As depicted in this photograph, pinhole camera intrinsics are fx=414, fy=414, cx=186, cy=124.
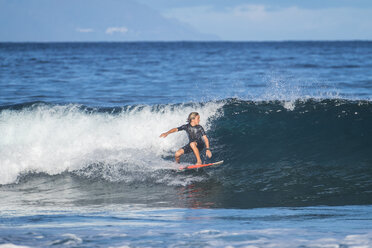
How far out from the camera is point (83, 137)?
11.2 metres

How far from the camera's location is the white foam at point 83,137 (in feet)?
33.0

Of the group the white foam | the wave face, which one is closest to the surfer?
the wave face

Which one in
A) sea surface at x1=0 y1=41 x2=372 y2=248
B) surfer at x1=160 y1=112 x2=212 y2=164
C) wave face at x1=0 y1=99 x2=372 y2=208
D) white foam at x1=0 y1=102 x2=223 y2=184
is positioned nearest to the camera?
sea surface at x1=0 y1=41 x2=372 y2=248

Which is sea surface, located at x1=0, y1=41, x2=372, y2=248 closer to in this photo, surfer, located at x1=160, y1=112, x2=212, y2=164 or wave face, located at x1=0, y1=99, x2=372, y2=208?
wave face, located at x1=0, y1=99, x2=372, y2=208

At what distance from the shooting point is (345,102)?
42.0 feet

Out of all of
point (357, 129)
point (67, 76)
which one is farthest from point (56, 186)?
point (67, 76)

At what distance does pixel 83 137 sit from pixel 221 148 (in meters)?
3.74

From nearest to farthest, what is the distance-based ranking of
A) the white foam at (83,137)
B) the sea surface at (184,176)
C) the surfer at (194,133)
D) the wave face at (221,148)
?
the sea surface at (184,176) → the wave face at (221,148) → the surfer at (194,133) → the white foam at (83,137)

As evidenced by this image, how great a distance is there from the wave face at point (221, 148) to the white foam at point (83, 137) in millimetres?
27

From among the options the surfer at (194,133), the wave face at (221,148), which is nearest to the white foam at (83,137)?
the wave face at (221,148)

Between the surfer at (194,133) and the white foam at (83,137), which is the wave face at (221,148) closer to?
the white foam at (83,137)

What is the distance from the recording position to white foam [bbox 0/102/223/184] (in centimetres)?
1007

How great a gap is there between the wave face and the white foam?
27 millimetres

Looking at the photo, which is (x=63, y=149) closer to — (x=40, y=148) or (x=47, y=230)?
(x=40, y=148)
